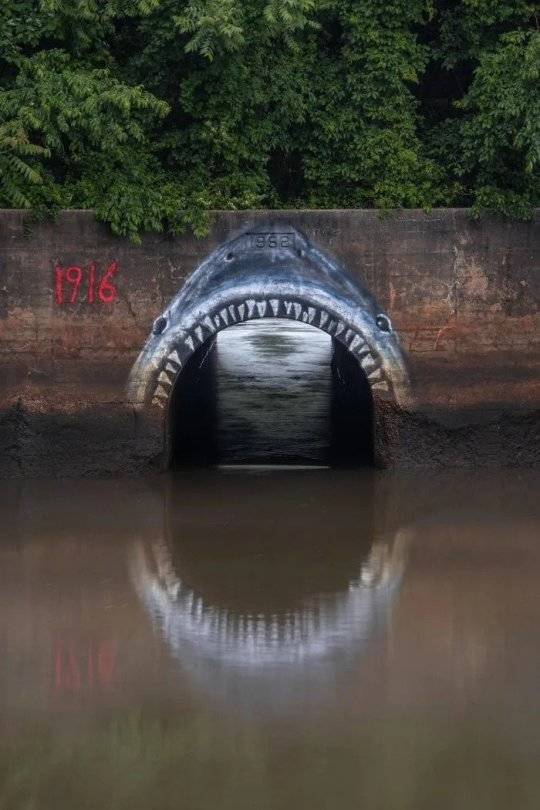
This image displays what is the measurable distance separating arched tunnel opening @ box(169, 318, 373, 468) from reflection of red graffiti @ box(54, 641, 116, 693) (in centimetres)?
537

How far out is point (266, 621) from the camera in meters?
9.49

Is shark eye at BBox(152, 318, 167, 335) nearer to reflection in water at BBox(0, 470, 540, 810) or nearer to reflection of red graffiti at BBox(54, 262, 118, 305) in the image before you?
reflection of red graffiti at BBox(54, 262, 118, 305)

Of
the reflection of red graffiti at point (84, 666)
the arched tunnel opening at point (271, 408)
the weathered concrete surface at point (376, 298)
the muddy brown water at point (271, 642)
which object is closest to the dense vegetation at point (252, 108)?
the weathered concrete surface at point (376, 298)

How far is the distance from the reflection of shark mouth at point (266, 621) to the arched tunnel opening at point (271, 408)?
12.6 ft

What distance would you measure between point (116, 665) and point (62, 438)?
492 centimetres

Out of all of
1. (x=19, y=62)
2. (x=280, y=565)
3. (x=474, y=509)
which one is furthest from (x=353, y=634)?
(x=19, y=62)

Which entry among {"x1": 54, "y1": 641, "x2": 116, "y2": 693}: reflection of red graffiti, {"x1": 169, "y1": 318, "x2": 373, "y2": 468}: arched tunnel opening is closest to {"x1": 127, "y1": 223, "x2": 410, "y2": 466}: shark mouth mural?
{"x1": 169, "y1": 318, "x2": 373, "y2": 468}: arched tunnel opening

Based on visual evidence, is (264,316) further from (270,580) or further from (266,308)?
(270,580)

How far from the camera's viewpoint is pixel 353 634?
9203 millimetres

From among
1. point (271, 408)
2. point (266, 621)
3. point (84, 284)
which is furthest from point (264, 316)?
point (271, 408)

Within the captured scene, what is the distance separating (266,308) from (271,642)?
16.2 feet

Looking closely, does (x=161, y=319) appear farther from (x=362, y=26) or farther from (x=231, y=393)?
(x=231, y=393)

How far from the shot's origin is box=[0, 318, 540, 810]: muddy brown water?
7.04 metres

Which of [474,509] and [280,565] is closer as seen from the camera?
[280,565]
